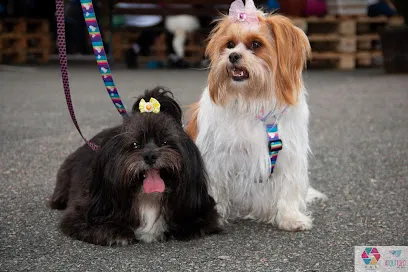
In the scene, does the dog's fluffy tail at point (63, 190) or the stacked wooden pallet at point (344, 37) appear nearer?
the dog's fluffy tail at point (63, 190)

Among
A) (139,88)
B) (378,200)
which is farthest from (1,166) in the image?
(139,88)

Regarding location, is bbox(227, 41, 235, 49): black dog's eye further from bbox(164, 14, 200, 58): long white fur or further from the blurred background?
bbox(164, 14, 200, 58): long white fur

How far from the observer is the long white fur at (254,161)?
11.8 ft

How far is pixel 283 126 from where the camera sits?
11.8 feet

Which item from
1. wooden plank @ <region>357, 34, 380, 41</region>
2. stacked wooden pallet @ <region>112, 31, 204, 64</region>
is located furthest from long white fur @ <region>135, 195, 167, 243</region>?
stacked wooden pallet @ <region>112, 31, 204, 64</region>

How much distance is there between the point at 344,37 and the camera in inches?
512

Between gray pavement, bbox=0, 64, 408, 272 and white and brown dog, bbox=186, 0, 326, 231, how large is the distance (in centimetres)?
19

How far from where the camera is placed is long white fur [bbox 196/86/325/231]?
3.60 meters

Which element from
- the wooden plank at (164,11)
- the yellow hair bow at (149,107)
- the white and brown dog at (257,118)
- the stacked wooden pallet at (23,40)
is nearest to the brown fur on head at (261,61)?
the white and brown dog at (257,118)

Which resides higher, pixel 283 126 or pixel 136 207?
pixel 283 126

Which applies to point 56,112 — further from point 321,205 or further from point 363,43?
point 363,43

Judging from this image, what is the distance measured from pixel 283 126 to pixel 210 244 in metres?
0.77

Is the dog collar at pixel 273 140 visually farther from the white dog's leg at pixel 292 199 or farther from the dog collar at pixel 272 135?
the white dog's leg at pixel 292 199

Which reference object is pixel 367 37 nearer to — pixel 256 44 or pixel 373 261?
pixel 256 44
